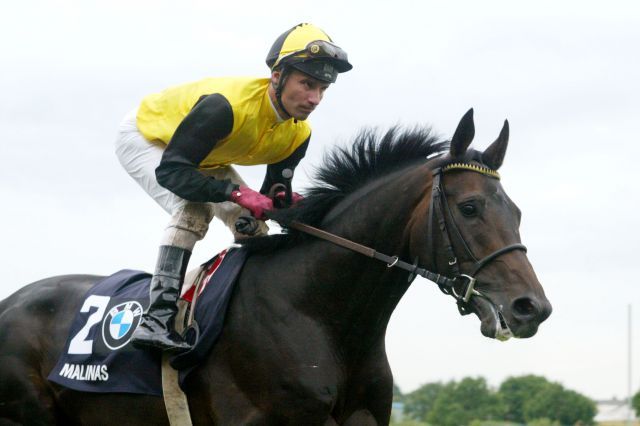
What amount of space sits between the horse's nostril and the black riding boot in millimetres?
2048

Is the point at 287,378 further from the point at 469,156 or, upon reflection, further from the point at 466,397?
the point at 466,397

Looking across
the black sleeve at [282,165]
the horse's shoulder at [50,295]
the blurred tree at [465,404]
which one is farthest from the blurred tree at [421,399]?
the black sleeve at [282,165]

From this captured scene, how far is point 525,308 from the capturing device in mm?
5762

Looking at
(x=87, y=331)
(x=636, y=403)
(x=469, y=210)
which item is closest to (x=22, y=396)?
(x=87, y=331)

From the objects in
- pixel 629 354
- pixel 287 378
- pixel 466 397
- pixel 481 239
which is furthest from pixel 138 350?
pixel 629 354

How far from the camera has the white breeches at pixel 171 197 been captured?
276 inches

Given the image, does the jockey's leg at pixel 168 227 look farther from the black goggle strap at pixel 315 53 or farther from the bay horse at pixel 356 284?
the black goggle strap at pixel 315 53

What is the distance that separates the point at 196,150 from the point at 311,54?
95 cm

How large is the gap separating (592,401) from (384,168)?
16309mm

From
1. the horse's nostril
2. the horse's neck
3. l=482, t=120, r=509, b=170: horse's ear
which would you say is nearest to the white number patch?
the horse's neck

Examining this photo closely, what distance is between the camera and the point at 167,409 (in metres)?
6.70

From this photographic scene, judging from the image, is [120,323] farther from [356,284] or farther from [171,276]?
[356,284]

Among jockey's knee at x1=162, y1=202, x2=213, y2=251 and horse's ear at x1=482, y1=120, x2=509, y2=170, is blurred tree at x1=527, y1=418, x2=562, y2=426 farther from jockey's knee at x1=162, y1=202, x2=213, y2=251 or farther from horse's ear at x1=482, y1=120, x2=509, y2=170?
horse's ear at x1=482, y1=120, x2=509, y2=170

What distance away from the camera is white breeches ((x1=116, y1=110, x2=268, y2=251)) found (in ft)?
23.0
